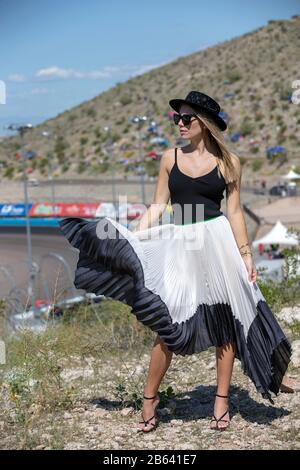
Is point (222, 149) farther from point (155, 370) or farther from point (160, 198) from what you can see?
point (155, 370)

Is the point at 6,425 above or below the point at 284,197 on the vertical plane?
above

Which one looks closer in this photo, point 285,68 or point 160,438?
point 160,438

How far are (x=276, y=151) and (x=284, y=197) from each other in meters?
9.84

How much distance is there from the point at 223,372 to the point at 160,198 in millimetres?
891

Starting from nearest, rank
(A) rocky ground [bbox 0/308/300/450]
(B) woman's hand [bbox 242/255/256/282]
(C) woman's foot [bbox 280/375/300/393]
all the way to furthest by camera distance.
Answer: (A) rocky ground [bbox 0/308/300/450], (B) woman's hand [bbox 242/255/256/282], (C) woman's foot [bbox 280/375/300/393]

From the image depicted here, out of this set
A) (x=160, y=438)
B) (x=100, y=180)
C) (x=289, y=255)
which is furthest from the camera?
(x=100, y=180)

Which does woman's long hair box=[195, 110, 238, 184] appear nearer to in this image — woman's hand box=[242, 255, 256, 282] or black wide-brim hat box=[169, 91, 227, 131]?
black wide-brim hat box=[169, 91, 227, 131]

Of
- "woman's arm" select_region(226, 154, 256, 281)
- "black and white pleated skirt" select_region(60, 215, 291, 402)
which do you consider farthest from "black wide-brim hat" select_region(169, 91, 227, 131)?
"black and white pleated skirt" select_region(60, 215, 291, 402)

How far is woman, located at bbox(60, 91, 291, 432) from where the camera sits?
3.62 meters

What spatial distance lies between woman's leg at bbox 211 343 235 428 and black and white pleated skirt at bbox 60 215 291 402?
47mm

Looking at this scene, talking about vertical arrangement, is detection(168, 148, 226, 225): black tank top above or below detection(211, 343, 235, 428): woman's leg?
above

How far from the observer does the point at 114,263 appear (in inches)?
147
